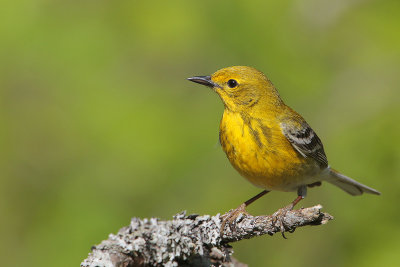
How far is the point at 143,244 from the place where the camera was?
4.07 m

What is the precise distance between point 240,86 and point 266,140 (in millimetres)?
Answer: 816

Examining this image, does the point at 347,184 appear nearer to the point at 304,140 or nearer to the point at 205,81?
the point at 304,140

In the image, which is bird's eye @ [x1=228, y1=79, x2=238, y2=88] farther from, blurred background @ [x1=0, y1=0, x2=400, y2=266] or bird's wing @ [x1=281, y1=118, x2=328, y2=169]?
bird's wing @ [x1=281, y1=118, x2=328, y2=169]

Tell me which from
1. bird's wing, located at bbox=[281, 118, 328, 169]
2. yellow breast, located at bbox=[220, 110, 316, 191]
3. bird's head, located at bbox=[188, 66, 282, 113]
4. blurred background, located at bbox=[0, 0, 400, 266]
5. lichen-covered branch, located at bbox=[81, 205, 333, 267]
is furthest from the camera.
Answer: bird's head, located at bbox=[188, 66, 282, 113]

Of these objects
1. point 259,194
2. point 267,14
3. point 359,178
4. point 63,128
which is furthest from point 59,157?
point 359,178

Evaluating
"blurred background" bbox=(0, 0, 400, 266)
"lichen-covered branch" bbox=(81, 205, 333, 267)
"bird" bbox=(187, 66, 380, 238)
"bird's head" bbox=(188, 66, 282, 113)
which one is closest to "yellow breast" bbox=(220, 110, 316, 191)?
"bird" bbox=(187, 66, 380, 238)

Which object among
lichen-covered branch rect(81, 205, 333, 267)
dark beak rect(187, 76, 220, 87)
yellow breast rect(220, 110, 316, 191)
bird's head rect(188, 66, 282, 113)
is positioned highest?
A: dark beak rect(187, 76, 220, 87)

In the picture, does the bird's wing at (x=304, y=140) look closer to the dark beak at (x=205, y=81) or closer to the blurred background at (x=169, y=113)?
the blurred background at (x=169, y=113)

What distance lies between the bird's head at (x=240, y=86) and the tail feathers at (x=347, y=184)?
3.60 feet

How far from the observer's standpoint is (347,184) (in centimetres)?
586

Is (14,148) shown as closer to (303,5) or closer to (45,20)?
(45,20)

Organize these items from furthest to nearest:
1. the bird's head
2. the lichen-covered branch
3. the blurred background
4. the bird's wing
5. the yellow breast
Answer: the bird's head → the bird's wing → the blurred background → the yellow breast → the lichen-covered branch

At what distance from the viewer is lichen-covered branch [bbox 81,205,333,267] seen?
394 cm

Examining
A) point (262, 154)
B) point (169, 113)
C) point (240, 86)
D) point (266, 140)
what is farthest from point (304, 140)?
point (169, 113)
